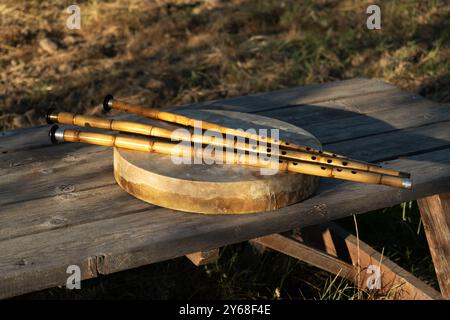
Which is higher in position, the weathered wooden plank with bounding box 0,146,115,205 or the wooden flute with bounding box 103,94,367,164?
the wooden flute with bounding box 103,94,367,164

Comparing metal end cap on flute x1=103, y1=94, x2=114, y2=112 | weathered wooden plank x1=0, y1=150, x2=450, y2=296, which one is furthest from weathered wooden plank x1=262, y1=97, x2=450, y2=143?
metal end cap on flute x1=103, y1=94, x2=114, y2=112

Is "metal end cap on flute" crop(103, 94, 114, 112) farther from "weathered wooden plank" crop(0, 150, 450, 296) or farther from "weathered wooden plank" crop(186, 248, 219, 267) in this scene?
"weathered wooden plank" crop(186, 248, 219, 267)

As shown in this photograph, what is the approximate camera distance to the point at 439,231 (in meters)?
3.06

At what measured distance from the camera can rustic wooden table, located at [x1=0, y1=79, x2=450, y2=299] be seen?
7.63ft

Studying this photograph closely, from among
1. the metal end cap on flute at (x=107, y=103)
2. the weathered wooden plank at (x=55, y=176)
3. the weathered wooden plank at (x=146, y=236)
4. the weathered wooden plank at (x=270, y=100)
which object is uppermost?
the metal end cap on flute at (x=107, y=103)

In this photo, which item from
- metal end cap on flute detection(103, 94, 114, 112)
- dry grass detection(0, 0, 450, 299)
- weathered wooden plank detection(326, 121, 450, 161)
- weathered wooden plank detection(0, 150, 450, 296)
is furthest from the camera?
dry grass detection(0, 0, 450, 299)

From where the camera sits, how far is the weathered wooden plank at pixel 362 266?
3145 mm

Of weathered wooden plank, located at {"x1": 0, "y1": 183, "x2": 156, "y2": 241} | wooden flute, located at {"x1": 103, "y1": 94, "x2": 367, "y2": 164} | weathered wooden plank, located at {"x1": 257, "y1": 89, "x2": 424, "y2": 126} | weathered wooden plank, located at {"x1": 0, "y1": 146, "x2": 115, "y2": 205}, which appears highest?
wooden flute, located at {"x1": 103, "y1": 94, "x2": 367, "y2": 164}

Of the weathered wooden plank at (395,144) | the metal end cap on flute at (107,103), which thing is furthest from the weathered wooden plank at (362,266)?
the metal end cap on flute at (107,103)

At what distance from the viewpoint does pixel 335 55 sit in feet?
20.0

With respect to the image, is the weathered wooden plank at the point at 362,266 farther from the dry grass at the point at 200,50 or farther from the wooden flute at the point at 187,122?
the dry grass at the point at 200,50

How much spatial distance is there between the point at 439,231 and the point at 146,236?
1.26 metres

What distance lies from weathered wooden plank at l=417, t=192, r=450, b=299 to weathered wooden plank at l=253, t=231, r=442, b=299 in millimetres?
86
